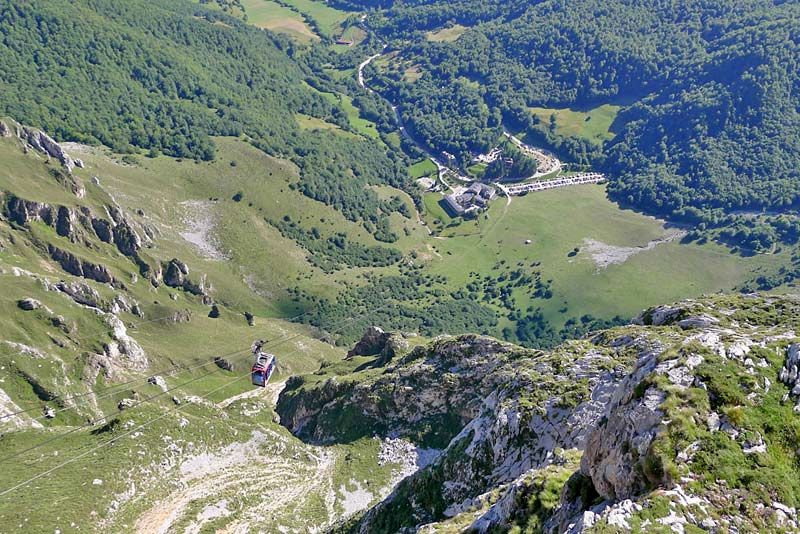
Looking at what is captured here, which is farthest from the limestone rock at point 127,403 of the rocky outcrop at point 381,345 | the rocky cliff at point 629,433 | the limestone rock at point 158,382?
the rocky cliff at point 629,433

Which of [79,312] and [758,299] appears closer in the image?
[758,299]

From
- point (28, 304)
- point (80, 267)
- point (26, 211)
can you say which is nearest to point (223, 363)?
point (80, 267)

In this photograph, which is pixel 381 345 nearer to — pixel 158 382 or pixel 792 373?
pixel 158 382

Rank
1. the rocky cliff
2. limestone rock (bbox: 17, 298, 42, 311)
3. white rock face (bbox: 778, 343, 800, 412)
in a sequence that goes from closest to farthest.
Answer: the rocky cliff < white rock face (bbox: 778, 343, 800, 412) < limestone rock (bbox: 17, 298, 42, 311)

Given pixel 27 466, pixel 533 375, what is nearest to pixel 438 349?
pixel 533 375

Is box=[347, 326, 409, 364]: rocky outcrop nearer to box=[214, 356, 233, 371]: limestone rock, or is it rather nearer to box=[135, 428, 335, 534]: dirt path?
box=[214, 356, 233, 371]: limestone rock

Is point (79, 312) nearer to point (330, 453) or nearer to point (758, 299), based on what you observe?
point (330, 453)

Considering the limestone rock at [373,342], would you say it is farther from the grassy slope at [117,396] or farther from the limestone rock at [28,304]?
the limestone rock at [28,304]

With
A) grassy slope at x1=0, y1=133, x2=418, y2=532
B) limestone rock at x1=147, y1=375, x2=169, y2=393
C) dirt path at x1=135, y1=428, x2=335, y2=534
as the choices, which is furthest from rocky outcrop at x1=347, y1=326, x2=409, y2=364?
limestone rock at x1=147, y1=375, x2=169, y2=393
